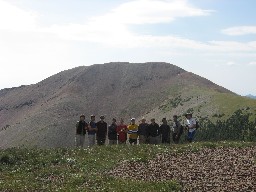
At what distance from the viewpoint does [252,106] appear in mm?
72375

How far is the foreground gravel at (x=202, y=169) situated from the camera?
16719 mm

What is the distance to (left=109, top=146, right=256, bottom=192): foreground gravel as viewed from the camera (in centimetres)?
1672

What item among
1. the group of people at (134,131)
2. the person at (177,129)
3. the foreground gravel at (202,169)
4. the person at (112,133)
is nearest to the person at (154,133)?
the group of people at (134,131)

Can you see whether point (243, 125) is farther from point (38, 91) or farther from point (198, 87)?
point (38, 91)

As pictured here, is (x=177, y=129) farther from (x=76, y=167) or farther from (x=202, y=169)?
(x=76, y=167)

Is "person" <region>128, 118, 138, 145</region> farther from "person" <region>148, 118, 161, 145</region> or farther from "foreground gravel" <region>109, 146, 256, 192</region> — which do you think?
"foreground gravel" <region>109, 146, 256, 192</region>

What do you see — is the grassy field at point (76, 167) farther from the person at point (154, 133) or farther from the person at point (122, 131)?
the person at point (122, 131)

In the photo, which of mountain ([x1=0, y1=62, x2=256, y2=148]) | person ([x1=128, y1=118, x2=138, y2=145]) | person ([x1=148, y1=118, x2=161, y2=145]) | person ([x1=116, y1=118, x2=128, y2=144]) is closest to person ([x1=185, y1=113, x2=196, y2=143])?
person ([x1=148, y1=118, x2=161, y2=145])

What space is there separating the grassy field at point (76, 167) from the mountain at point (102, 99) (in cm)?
5442

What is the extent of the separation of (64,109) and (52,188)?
4347 inches

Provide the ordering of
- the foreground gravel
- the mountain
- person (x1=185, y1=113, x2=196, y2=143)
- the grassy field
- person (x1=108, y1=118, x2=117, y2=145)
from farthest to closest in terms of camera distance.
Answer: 1. the mountain
2. person (x1=108, y1=118, x2=117, y2=145)
3. person (x1=185, y1=113, x2=196, y2=143)
4. the grassy field
5. the foreground gravel

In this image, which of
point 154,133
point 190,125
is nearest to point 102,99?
point 154,133

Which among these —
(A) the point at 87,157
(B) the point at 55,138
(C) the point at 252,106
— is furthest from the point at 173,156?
(B) the point at 55,138

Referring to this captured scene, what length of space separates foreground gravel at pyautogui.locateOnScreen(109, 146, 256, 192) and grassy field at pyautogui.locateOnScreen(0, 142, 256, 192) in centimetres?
73
